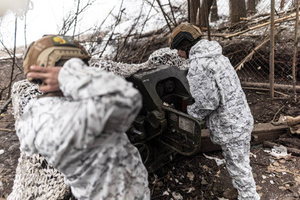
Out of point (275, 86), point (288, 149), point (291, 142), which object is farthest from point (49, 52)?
point (275, 86)

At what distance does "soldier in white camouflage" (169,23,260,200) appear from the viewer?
89.4 inches

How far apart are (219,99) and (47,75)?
1819 millimetres

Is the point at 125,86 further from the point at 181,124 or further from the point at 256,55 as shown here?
the point at 256,55

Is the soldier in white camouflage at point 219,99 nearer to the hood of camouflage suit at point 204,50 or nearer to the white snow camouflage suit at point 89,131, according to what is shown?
the hood of camouflage suit at point 204,50

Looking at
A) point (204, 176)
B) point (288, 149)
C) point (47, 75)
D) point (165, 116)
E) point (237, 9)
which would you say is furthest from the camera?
point (237, 9)

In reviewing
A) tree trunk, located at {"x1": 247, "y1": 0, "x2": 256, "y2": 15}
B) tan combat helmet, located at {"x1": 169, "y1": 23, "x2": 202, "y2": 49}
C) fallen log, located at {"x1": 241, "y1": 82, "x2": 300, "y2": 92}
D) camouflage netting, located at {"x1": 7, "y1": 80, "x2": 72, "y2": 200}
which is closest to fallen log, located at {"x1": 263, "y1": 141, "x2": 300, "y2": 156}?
fallen log, located at {"x1": 241, "y1": 82, "x2": 300, "y2": 92}

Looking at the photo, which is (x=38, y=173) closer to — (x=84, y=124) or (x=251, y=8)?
(x=84, y=124)

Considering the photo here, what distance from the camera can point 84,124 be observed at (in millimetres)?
942

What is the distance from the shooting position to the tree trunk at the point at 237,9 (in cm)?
650

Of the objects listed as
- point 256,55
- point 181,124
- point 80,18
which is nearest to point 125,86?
point 181,124

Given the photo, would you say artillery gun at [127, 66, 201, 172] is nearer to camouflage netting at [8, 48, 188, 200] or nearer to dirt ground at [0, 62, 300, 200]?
camouflage netting at [8, 48, 188, 200]

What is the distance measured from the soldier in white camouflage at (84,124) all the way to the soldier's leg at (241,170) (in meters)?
1.39

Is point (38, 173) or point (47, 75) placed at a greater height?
point (47, 75)

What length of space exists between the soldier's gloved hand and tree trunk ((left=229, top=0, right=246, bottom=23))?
6718 mm
